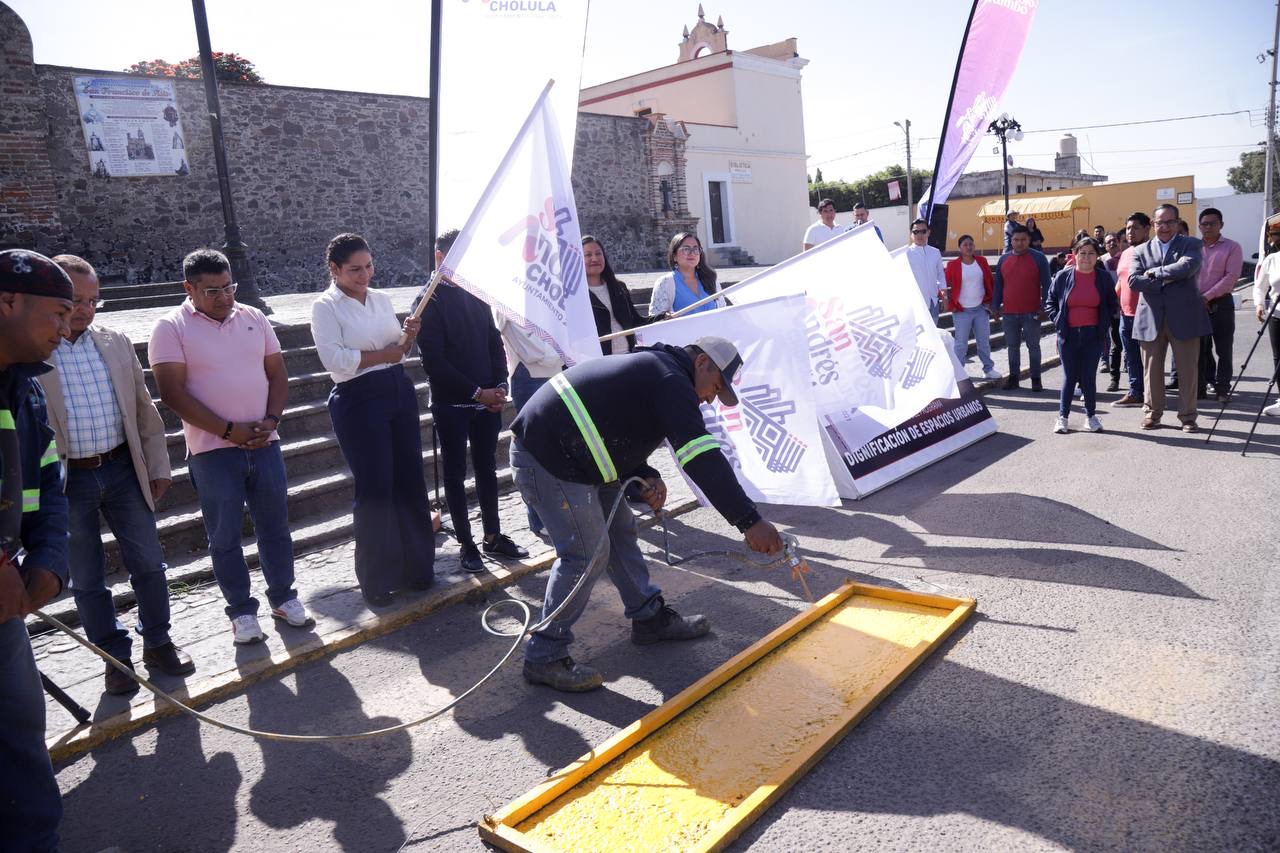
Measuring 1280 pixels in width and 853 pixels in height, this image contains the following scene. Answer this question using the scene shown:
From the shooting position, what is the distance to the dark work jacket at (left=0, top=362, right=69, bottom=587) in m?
2.58

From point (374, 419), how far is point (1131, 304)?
8347mm

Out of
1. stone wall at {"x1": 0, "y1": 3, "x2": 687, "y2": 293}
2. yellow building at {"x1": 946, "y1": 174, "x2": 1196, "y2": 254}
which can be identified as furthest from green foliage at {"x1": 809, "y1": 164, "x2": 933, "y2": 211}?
stone wall at {"x1": 0, "y1": 3, "x2": 687, "y2": 293}

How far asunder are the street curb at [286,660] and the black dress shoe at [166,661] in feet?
0.52

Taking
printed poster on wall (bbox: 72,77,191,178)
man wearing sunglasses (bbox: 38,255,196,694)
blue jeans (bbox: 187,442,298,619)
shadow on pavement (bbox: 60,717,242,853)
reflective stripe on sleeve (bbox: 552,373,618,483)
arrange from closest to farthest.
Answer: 1. shadow on pavement (bbox: 60,717,242,853)
2. reflective stripe on sleeve (bbox: 552,373,618,483)
3. man wearing sunglasses (bbox: 38,255,196,694)
4. blue jeans (bbox: 187,442,298,619)
5. printed poster on wall (bbox: 72,77,191,178)

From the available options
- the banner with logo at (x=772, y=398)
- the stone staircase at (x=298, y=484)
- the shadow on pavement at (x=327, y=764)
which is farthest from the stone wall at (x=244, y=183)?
the shadow on pavement at (x=327, y=764)

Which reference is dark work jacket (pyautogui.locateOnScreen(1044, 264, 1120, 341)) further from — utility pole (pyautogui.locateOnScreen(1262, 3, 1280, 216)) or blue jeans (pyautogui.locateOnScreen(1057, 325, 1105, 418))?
utility pole (pyautogui.locateOnScreen(1262, 3, 1280, 216))

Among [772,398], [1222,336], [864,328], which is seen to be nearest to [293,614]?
[772,398]

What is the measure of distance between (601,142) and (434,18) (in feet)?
65.8

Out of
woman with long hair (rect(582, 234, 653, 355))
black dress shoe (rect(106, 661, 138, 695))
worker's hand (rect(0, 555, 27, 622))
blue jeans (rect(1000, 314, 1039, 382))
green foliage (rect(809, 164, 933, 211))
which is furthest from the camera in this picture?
green foliage (rect(809, 164, 933, 211))

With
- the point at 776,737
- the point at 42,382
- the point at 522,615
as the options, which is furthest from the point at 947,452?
the point at 42,382

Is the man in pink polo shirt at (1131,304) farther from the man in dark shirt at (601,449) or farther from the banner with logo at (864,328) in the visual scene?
the man in dark shirt at (601,449)

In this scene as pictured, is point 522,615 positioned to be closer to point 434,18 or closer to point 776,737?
point 776,737

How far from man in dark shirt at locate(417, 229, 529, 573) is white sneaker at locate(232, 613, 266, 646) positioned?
139 centimetres

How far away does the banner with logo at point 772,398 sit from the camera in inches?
223
